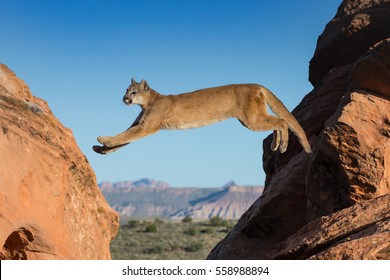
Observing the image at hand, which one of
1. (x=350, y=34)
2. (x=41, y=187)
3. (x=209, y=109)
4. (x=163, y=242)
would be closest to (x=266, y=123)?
(x=209, y=109)

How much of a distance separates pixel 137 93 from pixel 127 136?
4.11 feet

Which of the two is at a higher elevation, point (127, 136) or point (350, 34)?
point (350, 34)

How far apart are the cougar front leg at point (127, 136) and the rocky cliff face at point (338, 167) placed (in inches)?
143

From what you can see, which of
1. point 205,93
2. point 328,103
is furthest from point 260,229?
point 205,93

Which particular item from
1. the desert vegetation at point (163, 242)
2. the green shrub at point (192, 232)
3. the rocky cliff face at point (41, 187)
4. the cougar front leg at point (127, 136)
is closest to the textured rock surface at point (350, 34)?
the cougar front leg at point (127, 136)

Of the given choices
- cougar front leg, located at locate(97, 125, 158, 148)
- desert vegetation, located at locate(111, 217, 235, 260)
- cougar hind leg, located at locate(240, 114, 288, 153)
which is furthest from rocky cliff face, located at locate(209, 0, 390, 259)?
desert vegetation, located at locate(111, 217, 235, 260)

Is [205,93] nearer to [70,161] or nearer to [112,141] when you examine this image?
[112,141]

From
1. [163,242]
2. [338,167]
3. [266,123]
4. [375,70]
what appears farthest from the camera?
[163,242]

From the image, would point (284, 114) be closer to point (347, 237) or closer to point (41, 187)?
point (347, 237)

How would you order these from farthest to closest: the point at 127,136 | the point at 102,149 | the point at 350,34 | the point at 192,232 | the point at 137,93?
1. the point at 192,232
2. the point at 350,34
3. the point at 137,93
4. the point at 127,136
5. the point at 102,149

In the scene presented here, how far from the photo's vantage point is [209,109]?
13.2 meters

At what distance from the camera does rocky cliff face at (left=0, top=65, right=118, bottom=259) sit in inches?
383

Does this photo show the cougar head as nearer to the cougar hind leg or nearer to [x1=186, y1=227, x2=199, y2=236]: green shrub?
the cougar hind leg

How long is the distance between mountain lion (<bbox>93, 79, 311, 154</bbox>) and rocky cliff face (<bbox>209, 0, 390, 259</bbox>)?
124cm
